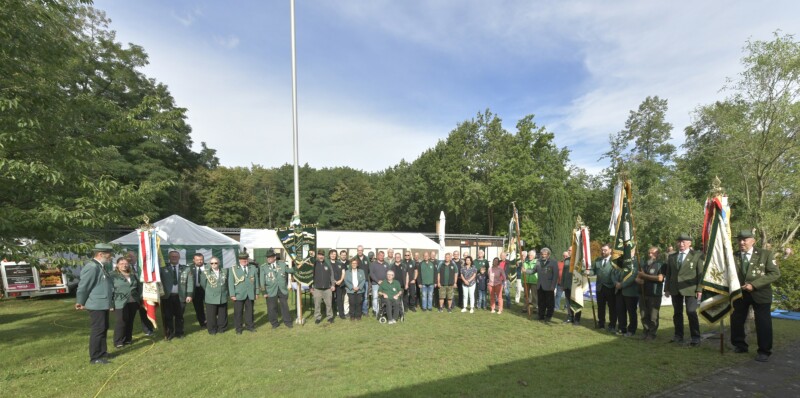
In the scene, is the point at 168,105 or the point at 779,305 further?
the point at 168,105

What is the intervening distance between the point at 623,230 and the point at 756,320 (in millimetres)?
2530

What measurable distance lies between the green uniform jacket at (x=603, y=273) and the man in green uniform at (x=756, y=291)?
86.5 inches

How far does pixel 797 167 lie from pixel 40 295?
106 ft

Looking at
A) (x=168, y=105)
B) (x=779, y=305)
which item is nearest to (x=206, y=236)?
(x=779, y=305)

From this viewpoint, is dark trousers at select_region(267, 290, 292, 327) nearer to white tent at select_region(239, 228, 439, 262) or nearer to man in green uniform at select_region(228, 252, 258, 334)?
man in green uniform at select_region(228, 252, 258, 334)

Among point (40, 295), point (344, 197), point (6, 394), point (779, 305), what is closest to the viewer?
point (6, 394)

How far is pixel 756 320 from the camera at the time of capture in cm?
602

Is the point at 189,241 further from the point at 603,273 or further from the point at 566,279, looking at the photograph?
the point at 603,273

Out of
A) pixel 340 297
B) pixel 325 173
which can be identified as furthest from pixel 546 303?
pixel 325 173

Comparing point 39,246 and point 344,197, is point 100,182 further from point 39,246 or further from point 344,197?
point 344,197

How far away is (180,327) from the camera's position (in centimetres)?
847

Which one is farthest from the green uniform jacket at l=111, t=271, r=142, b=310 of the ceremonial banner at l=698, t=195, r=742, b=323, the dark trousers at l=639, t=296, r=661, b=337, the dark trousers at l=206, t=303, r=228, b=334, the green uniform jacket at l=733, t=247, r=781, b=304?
the green uniform jacket at l=733, t=247, r=781, b=304

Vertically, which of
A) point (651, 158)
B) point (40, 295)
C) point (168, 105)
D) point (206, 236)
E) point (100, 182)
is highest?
point (168, 105)

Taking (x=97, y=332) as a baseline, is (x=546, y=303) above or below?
below
